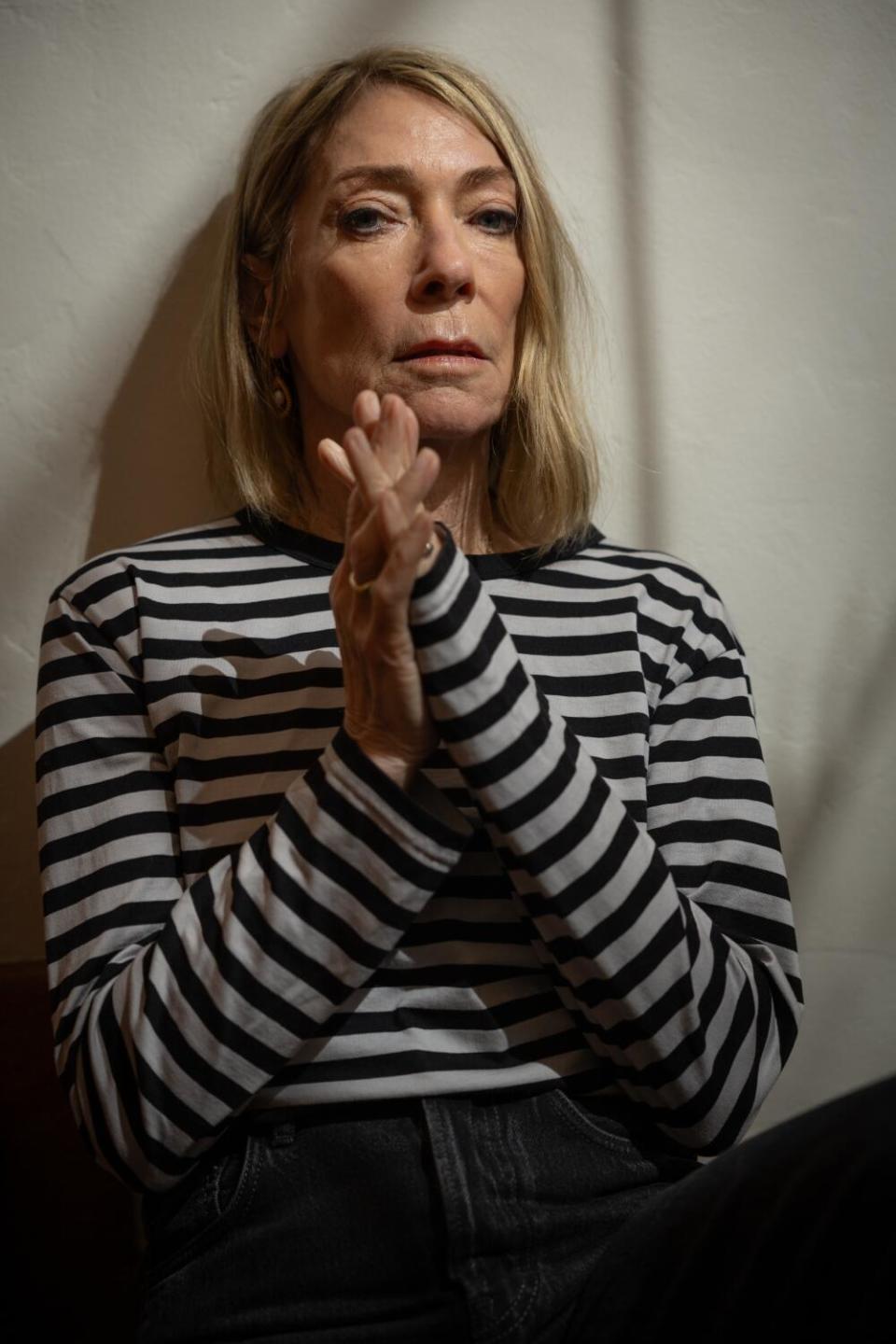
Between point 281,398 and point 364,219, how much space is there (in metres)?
0.21

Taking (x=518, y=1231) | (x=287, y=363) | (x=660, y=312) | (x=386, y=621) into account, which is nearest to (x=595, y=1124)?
(x=518, y=1231)

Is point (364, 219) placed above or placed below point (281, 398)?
above

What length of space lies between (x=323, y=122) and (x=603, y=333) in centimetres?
40

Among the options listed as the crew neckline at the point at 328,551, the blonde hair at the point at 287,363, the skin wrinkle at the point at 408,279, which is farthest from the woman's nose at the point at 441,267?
the crew neckline at the point at 328,551

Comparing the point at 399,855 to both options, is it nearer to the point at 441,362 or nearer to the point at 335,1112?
the point at 335,1112

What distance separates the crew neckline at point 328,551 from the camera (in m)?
1.05

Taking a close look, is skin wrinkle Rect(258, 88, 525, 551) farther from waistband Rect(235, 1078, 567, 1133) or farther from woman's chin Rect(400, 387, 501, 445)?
waistband Rect(235, 1078, 567, 1133)

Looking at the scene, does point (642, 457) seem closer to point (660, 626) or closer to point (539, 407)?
point (539, 407)

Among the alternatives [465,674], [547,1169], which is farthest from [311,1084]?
[465,674]

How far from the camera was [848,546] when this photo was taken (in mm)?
1347

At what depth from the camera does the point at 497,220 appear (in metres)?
1.09

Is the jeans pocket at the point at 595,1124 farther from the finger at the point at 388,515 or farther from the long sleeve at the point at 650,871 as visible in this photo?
the finger at the point at 388,515

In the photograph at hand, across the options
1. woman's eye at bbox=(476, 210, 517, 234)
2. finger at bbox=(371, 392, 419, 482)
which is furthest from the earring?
finger at bbox=(371, 392, 419, 482)

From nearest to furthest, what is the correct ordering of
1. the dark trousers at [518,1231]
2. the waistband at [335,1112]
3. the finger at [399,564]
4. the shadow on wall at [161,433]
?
the dark trousers at [518,1231], the finger at [399,564], the waistband at [335,1112], the shadow on wall at [161,433]
